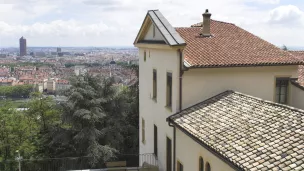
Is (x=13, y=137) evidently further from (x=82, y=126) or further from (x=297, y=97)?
(x=297, y=97)

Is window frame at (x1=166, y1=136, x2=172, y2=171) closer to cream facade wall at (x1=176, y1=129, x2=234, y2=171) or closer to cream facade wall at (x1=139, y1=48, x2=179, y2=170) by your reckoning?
cream facade wall at (x1=139, y1=48, x2=179, y2=170)

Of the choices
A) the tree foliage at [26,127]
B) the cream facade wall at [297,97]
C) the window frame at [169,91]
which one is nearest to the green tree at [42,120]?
the tree foliage at [26,127]

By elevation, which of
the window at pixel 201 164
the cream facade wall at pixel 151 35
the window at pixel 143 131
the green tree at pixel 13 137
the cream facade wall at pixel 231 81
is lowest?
the green tree at pixel 13 137

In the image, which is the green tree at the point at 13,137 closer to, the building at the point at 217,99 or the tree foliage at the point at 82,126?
the tree foliage at the point at 82,126

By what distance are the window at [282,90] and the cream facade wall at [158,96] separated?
192 inches

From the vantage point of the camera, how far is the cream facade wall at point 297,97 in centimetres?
1548

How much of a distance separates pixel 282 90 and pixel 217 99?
13.8ft

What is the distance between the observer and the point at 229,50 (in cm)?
1566

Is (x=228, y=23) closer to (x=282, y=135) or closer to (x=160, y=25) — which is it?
(x=160, y=25)

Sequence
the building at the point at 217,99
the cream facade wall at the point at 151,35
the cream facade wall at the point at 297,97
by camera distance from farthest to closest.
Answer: the cream facade wall at the point at 151,35
the cream facade wall at the point at 297,97
the building at the point at 217,99

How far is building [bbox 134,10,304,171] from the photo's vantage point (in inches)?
351

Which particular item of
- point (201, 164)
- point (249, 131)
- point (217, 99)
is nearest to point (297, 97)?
point (217, 99)

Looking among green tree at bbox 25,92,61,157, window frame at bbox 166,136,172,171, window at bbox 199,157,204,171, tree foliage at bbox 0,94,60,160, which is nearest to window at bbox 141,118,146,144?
window frame at bbox 166,136,172,171

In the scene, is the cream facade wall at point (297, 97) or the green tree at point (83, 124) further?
the green tree at point (83, 124)
